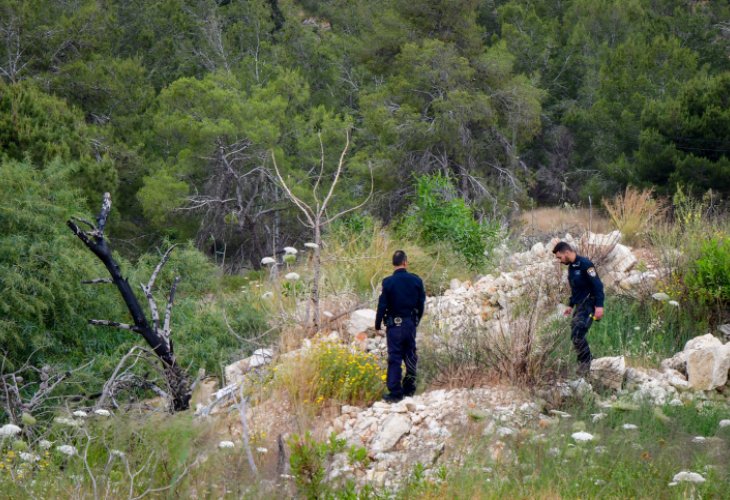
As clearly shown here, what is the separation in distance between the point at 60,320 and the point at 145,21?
1830 centimetres

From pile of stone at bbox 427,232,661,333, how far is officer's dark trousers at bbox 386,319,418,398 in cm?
100

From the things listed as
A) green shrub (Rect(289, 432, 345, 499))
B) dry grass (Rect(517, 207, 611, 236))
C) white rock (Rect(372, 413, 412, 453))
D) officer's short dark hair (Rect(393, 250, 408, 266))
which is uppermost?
officer's short dark hair (Rect(393, 250, 408, 266))

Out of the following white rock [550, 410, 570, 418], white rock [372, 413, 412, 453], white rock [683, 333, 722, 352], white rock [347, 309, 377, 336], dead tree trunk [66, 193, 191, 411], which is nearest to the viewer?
white rock [550, 410, 570, 418]

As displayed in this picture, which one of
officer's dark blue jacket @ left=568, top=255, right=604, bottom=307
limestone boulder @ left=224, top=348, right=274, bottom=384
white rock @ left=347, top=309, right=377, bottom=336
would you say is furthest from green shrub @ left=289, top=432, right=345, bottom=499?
white rock @ left=347, top=309, right=377, bottom=336

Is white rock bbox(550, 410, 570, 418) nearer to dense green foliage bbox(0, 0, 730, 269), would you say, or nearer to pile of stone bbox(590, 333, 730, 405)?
pile of stone bbox(590, 333, 730, 405)

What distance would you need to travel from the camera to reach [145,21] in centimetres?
2716

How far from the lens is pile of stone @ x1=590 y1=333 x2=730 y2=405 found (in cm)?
797

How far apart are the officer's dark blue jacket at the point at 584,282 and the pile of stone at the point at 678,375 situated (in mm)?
613

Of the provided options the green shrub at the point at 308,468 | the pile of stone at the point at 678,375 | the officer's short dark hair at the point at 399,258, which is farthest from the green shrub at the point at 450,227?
the green shrub at the point at 308,468

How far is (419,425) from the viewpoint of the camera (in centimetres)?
712

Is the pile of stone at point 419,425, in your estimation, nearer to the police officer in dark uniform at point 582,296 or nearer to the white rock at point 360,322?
the police officer in dark uniform at point 582,296

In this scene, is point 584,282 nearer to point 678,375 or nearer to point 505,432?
point 678,375

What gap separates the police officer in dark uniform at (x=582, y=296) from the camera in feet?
27.1

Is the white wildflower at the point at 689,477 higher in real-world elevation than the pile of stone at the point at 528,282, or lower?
higher
